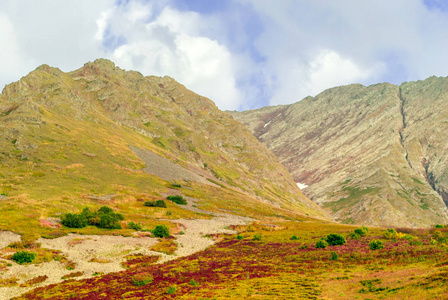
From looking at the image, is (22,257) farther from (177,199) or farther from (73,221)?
(177,199)

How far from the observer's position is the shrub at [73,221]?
187 ft

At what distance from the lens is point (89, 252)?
44812 millimetres

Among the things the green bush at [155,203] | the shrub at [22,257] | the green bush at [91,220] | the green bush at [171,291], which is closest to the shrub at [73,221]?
the green bush at [91,220]

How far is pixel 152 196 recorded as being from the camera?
105750 millimetres

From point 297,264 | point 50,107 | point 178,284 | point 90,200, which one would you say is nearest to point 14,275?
point 178,284

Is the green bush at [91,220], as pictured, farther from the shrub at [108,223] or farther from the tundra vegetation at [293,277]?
the tundra vegetation at [293,277]

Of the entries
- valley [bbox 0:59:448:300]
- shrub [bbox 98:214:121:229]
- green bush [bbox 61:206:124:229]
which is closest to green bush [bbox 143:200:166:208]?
valley [bbox 0:59:448:300]

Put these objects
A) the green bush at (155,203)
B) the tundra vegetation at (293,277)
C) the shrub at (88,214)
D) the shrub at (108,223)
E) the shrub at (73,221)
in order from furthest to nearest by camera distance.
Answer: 1. the green bush at (155,203)
2. the shrub at (88,214)
3. the shrub at (108,223)
4. the shrub at (73,221)
5. the tundra vegetation at (293,277)

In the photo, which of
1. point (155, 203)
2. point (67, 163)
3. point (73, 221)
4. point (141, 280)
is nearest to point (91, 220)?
point (73, 221)

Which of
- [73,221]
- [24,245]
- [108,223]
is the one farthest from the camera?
[108,223]

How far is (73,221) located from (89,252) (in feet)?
51.2

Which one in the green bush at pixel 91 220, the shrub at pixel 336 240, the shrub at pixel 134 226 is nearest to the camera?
A: the shrub at pixel 336 240

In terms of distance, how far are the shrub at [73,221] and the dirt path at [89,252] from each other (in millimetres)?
5726

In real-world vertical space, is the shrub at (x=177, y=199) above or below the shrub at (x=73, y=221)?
above
